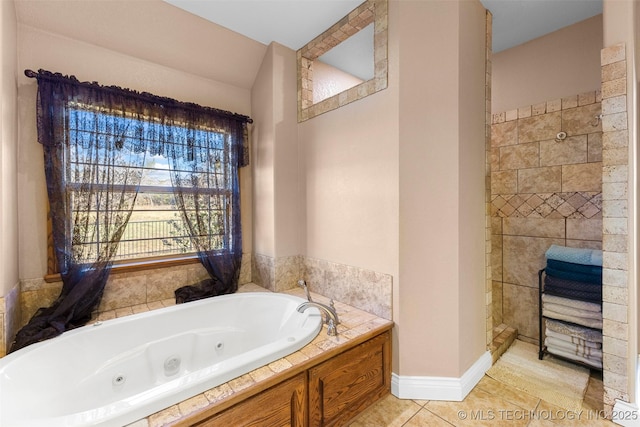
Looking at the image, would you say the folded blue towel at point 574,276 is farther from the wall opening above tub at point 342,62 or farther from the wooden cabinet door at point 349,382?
the wall opening above tub at point 342,62

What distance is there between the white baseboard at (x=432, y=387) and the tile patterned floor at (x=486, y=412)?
1.3 inches

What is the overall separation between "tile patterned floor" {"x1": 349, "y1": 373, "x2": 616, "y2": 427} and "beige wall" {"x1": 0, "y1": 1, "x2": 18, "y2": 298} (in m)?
2.16

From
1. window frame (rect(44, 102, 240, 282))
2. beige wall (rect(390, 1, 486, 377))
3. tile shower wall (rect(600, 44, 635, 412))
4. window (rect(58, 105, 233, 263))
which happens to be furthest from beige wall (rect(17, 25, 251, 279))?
tile shower wall (rect(600, 44, 635, 412))

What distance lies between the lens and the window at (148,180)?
2.01 meters

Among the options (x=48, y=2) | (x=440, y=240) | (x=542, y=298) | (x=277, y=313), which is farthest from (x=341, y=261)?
(x=48, y=2)

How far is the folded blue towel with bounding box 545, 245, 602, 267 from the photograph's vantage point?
2004 millimetres

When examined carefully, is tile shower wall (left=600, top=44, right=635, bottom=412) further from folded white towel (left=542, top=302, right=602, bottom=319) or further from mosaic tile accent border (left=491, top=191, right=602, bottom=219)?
mosaic tile accent border (left=491, top=191, right=602, bottom=219)

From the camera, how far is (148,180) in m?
2.32

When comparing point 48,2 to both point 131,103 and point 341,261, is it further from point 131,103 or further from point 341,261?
point 341,261

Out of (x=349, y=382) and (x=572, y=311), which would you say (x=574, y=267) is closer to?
(x=572, y=311)

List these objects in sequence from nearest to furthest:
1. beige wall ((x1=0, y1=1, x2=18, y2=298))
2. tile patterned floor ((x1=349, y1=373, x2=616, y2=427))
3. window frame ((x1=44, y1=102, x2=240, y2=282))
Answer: beige wall ((x1=0, y1=1, x2=18, y2=298))
tile patterned floor ((x1=349, y1=373, x2=616, y2=427))
window frame ((x1=44, y1=102, x2=240, y2=282))

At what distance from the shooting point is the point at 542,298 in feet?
7.39

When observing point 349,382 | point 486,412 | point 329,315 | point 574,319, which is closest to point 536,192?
point 574,319

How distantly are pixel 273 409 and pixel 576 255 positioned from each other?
227 cm
